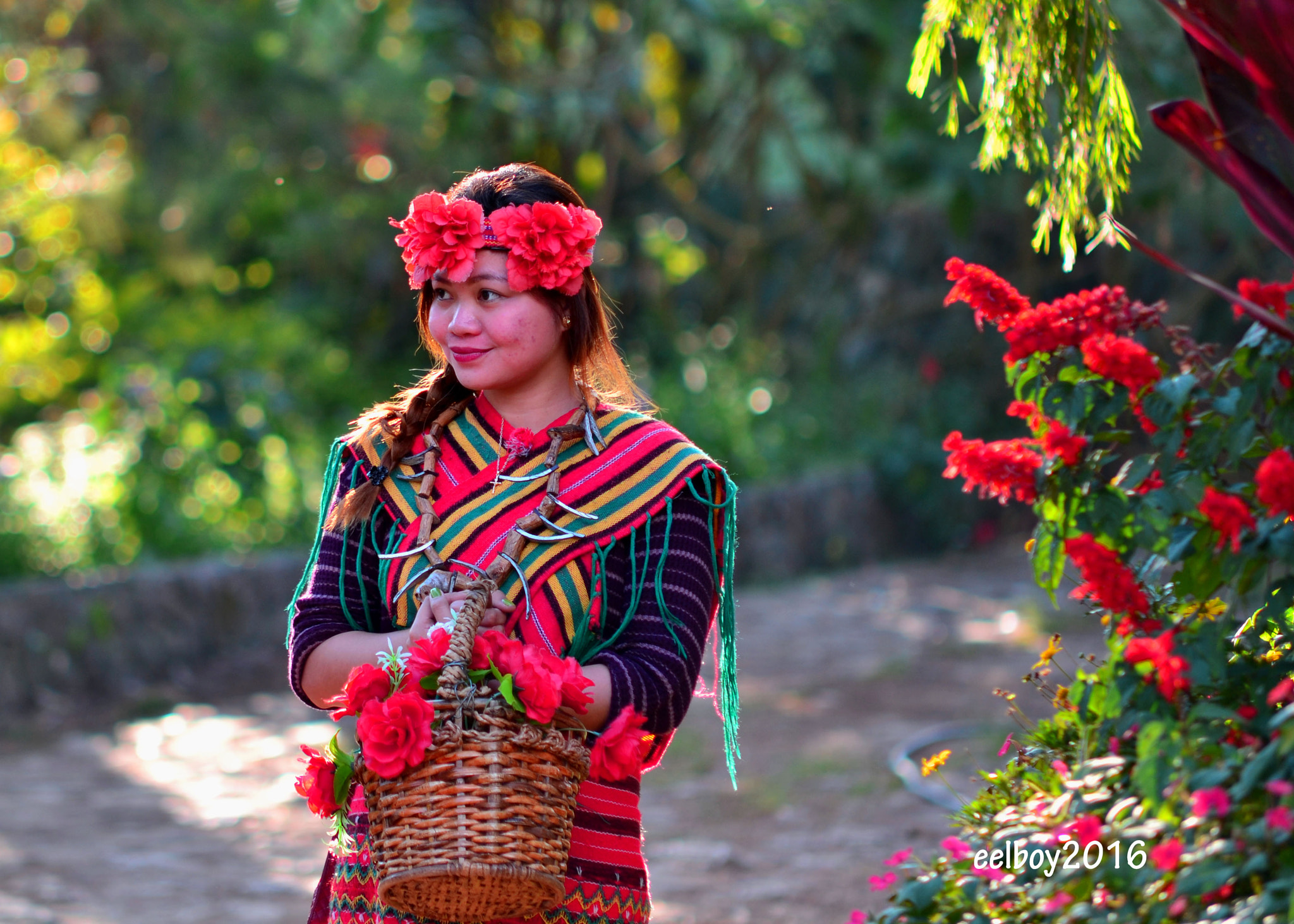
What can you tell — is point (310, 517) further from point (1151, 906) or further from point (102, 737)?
point (1151, 906)

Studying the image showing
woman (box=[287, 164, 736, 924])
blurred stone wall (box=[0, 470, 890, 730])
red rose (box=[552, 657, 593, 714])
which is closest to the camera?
red rose (box=[552, 657, 593, 714])

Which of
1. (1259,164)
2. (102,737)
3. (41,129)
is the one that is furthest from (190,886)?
(41,129)

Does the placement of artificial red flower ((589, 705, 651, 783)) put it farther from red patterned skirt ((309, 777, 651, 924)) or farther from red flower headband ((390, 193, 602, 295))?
red flower headband ((390, 193, 602, 295))

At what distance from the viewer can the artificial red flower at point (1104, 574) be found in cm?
145

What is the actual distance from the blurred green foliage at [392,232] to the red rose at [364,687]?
211 inches

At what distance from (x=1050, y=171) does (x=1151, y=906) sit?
1.11 meters

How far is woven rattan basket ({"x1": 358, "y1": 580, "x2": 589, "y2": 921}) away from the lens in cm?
157

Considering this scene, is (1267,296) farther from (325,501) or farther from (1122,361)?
(325,501)

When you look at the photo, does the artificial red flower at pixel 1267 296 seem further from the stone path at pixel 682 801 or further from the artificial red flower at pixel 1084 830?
the stone path at pixel 682 801

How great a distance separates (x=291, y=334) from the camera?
9.80m

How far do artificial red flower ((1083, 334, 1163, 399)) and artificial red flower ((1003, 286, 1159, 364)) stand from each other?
8 centimetres

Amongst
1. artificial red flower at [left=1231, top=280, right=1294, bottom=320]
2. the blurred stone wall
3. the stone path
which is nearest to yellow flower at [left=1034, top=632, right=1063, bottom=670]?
artificial red flower at [left=1231, top=280, right=1294, bottom=320]

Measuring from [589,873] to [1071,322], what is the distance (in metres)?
0.99

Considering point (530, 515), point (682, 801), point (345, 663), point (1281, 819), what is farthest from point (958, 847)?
point (682, 801)
